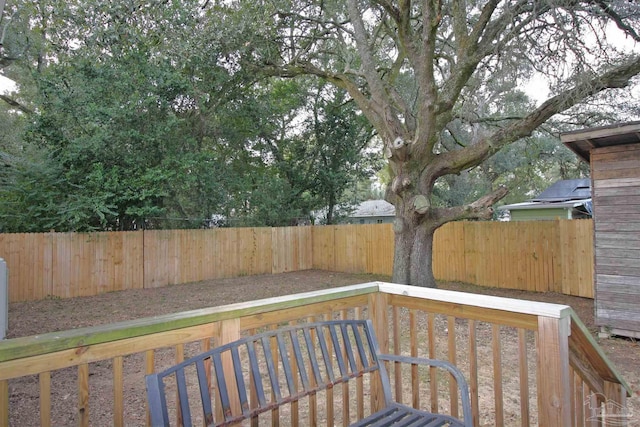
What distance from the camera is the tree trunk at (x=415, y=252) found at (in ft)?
22.3

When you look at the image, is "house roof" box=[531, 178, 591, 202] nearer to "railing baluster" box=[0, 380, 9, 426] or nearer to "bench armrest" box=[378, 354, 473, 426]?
"bench armrest" box=[378, 354, 473, 426]

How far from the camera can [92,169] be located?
862 centimetres

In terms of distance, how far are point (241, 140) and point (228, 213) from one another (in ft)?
7.51

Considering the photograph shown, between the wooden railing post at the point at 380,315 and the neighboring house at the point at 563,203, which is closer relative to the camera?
the wooden railing post at the point at 380,315

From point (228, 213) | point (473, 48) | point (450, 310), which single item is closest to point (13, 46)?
point (228, 213)

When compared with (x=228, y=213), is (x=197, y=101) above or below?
above

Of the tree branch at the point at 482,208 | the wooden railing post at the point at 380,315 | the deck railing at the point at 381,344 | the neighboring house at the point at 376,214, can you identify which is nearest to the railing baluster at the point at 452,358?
the deck railing at the point at 381,344

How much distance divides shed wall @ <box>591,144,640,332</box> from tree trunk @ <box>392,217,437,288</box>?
2523mm

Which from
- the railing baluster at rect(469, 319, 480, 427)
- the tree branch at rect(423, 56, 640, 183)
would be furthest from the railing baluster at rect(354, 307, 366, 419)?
the tree branch at rect(423, 56, 640, 183)

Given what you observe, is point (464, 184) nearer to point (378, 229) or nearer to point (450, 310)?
point (378, 229)

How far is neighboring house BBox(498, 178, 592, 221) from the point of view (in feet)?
37.7

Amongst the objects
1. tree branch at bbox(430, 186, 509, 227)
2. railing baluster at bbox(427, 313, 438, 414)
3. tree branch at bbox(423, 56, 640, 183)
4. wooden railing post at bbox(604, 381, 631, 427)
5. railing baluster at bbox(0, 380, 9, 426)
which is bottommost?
wooden railing post at bbox(604, 381, 631, 427)

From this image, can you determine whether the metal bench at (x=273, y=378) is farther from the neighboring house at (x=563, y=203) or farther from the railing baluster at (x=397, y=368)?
the neighboring house at (x=563, y=203)

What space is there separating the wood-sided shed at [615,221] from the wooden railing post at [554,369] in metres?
3.74
